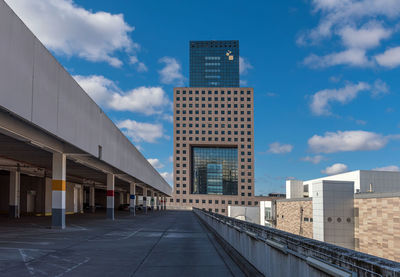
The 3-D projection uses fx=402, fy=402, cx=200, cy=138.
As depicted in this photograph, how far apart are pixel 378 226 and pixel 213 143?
135828 mm

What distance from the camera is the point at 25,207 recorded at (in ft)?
181

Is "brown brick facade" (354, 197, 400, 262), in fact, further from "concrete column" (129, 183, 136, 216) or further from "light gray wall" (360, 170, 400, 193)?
"light gray wall" (360, 170, 400, 193)

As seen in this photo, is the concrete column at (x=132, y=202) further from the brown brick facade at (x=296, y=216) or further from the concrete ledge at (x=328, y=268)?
the concrete ledge at (x=328, y=268)

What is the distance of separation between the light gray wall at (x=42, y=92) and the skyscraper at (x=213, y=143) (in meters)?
137

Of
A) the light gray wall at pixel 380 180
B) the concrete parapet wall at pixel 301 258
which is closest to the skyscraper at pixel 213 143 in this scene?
the light gray wall at pixel 380 180

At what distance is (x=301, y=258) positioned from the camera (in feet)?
21.3

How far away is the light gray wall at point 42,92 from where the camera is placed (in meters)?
15.4

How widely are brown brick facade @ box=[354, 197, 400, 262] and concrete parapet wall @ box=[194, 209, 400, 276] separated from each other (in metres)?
25.5

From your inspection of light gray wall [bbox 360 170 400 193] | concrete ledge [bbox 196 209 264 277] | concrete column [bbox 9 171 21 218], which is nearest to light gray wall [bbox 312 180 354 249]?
concrete ledge [bbox 196 209 264 277]

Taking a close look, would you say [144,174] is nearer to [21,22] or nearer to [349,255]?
[21,22]

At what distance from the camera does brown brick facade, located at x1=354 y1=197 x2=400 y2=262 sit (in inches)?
1305

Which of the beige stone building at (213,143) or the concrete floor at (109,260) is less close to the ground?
the beige stone building at (213,143)

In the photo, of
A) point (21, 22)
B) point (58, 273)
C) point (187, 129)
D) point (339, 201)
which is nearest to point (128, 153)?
point (339, 201)

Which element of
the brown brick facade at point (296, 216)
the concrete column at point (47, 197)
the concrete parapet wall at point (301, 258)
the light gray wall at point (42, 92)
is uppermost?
the light gray wall at point (42, 92)
